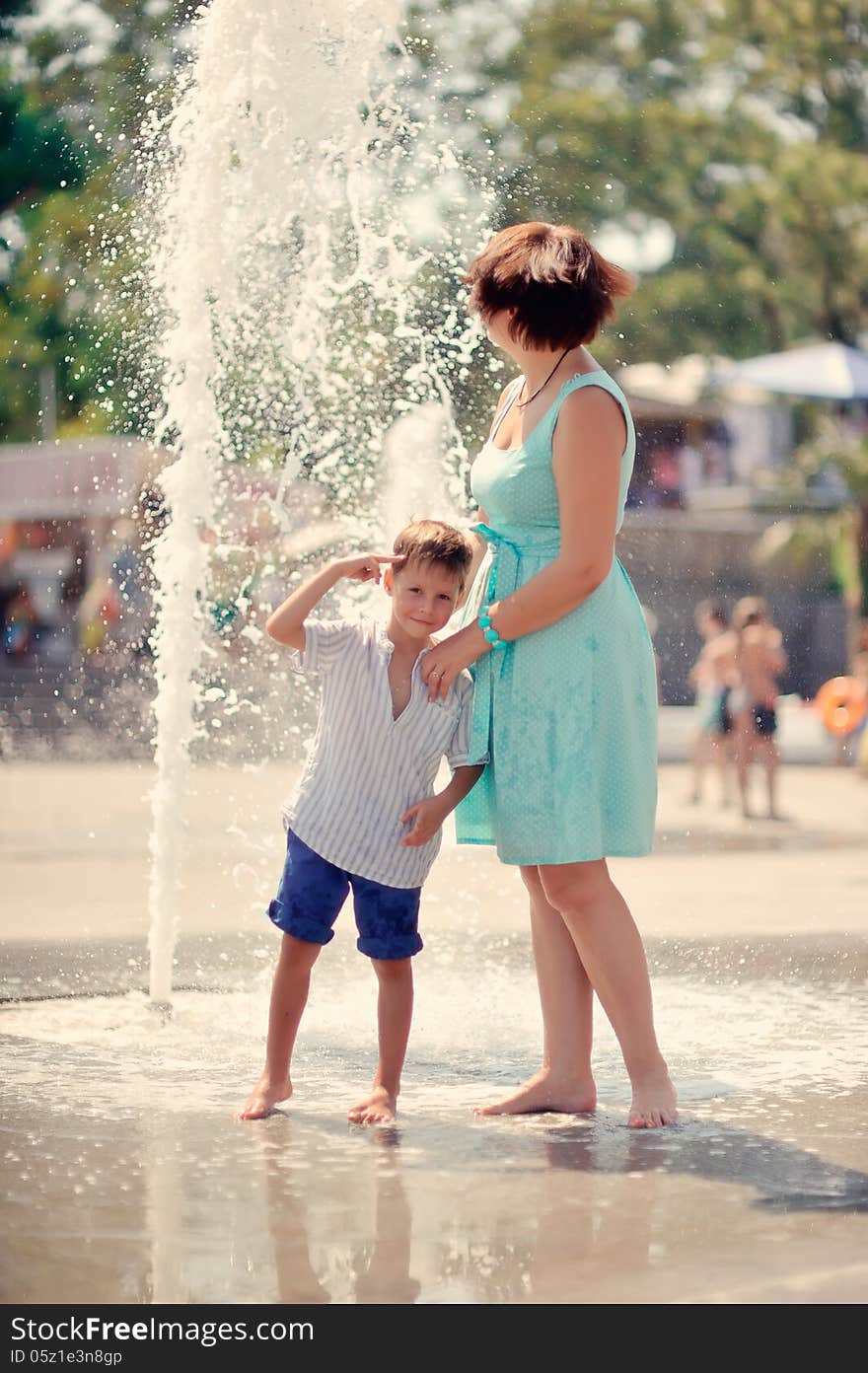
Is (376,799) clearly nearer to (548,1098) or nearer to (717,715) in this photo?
(548,1098)

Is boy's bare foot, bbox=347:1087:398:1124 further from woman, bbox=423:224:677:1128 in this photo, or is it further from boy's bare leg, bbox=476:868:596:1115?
woman, bbox=423:224:677:1128

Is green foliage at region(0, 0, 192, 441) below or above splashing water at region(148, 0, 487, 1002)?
above

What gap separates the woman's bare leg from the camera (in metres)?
4.20

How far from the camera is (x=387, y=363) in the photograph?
25.0 ft

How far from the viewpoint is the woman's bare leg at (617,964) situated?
13.8 feet

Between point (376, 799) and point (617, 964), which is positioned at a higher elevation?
point (376, 799)

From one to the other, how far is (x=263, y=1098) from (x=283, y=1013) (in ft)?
0.57

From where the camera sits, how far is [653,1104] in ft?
13.8

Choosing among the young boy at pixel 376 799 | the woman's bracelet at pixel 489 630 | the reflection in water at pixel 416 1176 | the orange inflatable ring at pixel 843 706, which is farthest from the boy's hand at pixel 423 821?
the orange inflatable ring at pixel 843 706

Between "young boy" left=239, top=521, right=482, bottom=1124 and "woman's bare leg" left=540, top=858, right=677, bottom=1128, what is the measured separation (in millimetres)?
289

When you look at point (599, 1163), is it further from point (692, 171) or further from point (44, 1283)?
→ point (692, 171)

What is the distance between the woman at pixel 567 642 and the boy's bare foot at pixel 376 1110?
→ 48 cm

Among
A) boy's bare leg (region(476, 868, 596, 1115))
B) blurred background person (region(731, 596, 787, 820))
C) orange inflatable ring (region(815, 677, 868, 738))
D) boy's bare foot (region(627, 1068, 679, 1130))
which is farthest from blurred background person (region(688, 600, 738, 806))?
boy's bare foot (region(627, 1068, 679, 1130))

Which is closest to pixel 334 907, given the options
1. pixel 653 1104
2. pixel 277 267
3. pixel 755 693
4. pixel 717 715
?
pixel 653 1104
